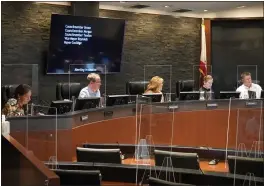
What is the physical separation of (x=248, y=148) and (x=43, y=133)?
167cm

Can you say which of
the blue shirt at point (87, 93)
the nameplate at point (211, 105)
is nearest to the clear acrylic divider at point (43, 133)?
the blue shirt at point (87, 93)

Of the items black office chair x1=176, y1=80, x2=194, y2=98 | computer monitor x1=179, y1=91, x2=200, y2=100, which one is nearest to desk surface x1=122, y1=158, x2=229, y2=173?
computer monitor x1=179, y1=91, x2=200, y2=100

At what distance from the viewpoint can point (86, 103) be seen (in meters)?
4.98

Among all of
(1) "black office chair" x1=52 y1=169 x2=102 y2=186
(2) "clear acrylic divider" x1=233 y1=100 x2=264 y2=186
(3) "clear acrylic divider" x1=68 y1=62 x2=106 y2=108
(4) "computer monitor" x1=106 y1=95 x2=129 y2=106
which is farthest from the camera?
(3) "clear acrylic divider" x1=68 y1=62 x2=106 y2=108

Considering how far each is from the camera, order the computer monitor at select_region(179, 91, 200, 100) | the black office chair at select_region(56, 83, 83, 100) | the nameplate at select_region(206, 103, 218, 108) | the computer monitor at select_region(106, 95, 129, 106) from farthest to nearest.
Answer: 1. the black office chair at select_region(56, 83, 83, 100)
2. the computer monitor at select_region(179, 91, 200, 100)
3. the nameplate at select_region(206, 103, 218, 108)
4. the computer monitor at select_region(106, 95, 129, 106)

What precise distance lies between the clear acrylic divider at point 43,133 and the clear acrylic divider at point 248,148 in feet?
4.28

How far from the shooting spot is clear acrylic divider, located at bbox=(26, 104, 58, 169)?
3.59 m

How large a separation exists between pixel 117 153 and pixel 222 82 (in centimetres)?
712

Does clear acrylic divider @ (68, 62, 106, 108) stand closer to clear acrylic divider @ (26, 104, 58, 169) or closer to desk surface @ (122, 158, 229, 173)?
clear acrylic divider @ (26, 104, 58, 169)

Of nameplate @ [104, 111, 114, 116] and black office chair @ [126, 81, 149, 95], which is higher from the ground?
black office chair @ [126, 81, 149, 95]

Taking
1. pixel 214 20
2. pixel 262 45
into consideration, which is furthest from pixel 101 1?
pixel 262 45

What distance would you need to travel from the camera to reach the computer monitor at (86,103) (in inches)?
193

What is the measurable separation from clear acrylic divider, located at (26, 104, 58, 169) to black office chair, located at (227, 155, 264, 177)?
1.26m

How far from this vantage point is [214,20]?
9969 mm
